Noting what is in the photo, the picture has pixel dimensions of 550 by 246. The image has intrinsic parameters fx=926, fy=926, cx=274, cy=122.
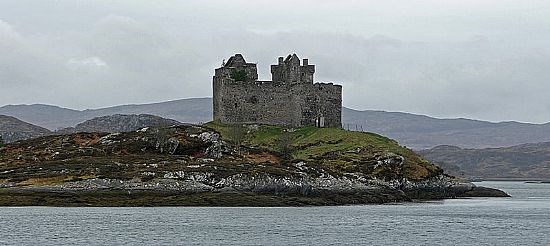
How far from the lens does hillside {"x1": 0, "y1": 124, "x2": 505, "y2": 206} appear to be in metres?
106

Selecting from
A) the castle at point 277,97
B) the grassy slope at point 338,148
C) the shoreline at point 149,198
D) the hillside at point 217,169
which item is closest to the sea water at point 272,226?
the shoreline at point 149,198

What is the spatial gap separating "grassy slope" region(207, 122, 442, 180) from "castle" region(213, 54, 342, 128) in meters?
2.33

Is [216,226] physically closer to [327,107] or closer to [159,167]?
[159,167]

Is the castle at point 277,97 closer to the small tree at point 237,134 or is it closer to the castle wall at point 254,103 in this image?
the castle wall at point 254,103

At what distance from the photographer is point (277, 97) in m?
149

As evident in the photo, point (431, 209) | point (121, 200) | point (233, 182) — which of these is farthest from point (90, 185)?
point (431, 209)

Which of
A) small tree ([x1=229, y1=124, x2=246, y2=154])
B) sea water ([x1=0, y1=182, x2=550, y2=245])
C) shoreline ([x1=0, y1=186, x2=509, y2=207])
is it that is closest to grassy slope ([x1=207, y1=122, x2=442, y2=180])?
small tree ([x1=229, y1=124, x2=246, y2=154])

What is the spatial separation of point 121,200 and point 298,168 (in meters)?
27.4

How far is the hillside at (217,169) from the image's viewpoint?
106500 millimetres

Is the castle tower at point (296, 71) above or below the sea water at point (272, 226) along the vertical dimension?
above

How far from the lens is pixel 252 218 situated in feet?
308

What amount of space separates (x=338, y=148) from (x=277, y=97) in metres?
14.6

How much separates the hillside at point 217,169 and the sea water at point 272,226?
1.95m

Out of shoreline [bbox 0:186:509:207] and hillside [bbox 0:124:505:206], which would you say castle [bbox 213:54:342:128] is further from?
shoreline [bbox 0:186:509:207]
